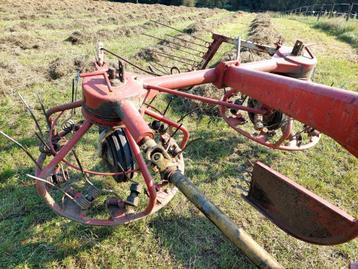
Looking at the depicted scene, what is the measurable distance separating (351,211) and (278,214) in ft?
5.82

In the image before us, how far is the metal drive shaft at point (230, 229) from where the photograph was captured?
4.42 feet

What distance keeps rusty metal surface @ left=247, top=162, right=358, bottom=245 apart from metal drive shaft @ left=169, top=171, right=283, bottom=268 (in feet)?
3.30

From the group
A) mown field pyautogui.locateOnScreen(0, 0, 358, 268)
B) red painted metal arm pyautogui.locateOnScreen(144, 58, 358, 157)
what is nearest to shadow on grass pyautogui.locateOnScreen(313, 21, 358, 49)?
mown field pyautogui.locateOnScreen(0, 0, 358, 268)

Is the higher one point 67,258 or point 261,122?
point 261,122

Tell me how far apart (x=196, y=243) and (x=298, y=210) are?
1.25 meters

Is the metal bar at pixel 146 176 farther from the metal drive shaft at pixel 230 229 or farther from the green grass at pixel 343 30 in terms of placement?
the green grass at pixel 343 30

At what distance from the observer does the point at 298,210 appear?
106 inches

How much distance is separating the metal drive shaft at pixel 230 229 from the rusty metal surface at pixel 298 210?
1007 mm

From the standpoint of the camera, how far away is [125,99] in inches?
101

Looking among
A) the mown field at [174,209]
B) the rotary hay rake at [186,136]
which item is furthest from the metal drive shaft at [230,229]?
the mown field at [174,209]

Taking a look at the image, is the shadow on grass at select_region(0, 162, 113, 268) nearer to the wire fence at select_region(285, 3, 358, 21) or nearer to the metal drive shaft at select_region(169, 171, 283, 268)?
the metal drive shaft at select_region(169, 171, 283, 268)

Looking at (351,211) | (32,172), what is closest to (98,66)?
(32,172)

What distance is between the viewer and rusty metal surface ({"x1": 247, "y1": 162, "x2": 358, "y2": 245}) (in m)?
2.29

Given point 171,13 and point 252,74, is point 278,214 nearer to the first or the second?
point 252,74
